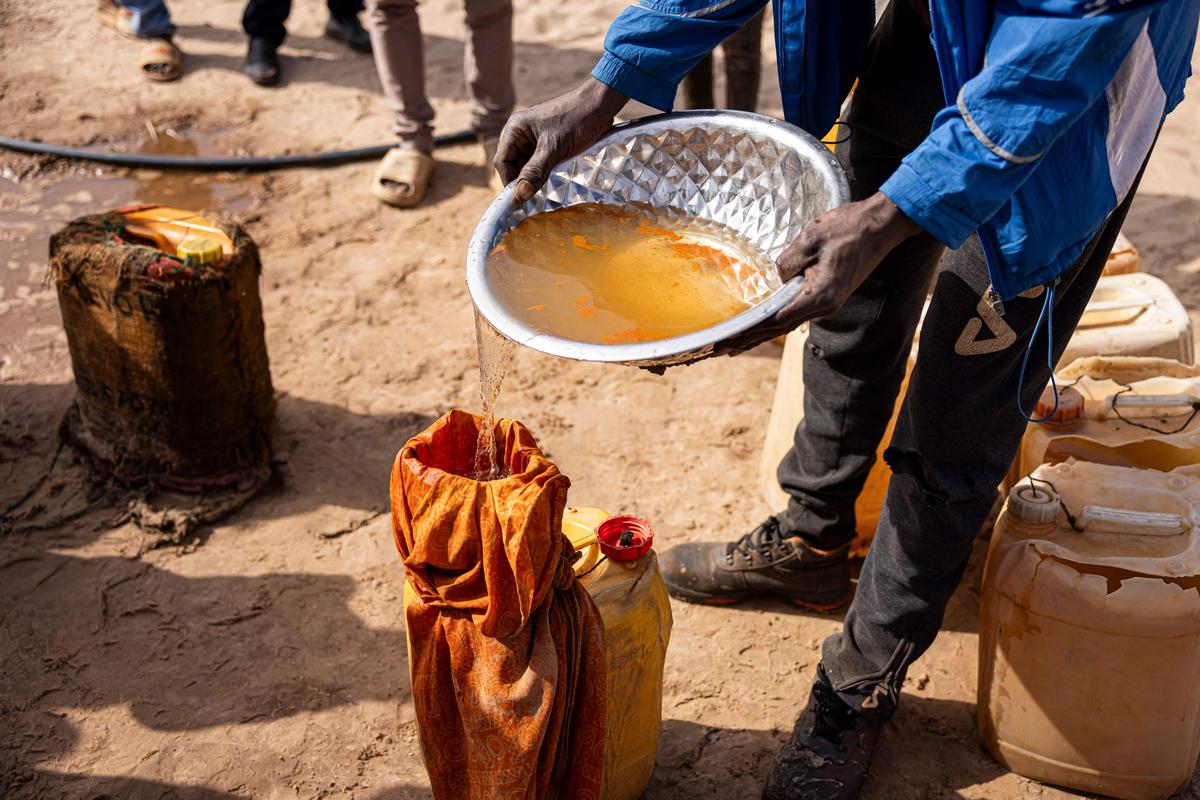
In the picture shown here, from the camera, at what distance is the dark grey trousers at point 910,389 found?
2.02 metres

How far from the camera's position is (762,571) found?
2.87m

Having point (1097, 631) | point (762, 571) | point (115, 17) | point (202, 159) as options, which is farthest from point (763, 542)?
point (115, 17)

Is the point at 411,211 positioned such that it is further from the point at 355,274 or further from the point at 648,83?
the point at 648,83

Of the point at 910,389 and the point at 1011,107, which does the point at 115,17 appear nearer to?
the point at 910,389

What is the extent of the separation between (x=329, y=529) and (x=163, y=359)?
680 mm

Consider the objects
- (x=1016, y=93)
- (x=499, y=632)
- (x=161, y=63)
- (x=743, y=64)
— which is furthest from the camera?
(x=161, y=63)

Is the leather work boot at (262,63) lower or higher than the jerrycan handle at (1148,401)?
lower

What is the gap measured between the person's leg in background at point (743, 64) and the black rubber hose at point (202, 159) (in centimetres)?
175

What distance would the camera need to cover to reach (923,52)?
6.90 feet

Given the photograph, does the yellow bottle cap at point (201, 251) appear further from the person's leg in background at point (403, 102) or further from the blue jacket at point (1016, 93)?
the person's leg in background at point (403, 102)

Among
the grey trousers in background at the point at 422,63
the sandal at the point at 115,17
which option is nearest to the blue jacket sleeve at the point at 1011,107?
the grey trousers in background at the point at 422,63

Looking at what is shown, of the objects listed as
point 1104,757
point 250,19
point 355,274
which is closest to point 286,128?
point 250,19


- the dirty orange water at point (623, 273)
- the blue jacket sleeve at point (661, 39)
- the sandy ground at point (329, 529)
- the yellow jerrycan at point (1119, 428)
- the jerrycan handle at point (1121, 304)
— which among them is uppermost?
the blue jacket sleeve at point (661, 39)

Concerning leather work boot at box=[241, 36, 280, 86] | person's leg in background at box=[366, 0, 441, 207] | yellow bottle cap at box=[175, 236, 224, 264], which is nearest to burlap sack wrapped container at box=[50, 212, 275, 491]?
yellow bottle cap at box=[175, 236, 224, 264]
